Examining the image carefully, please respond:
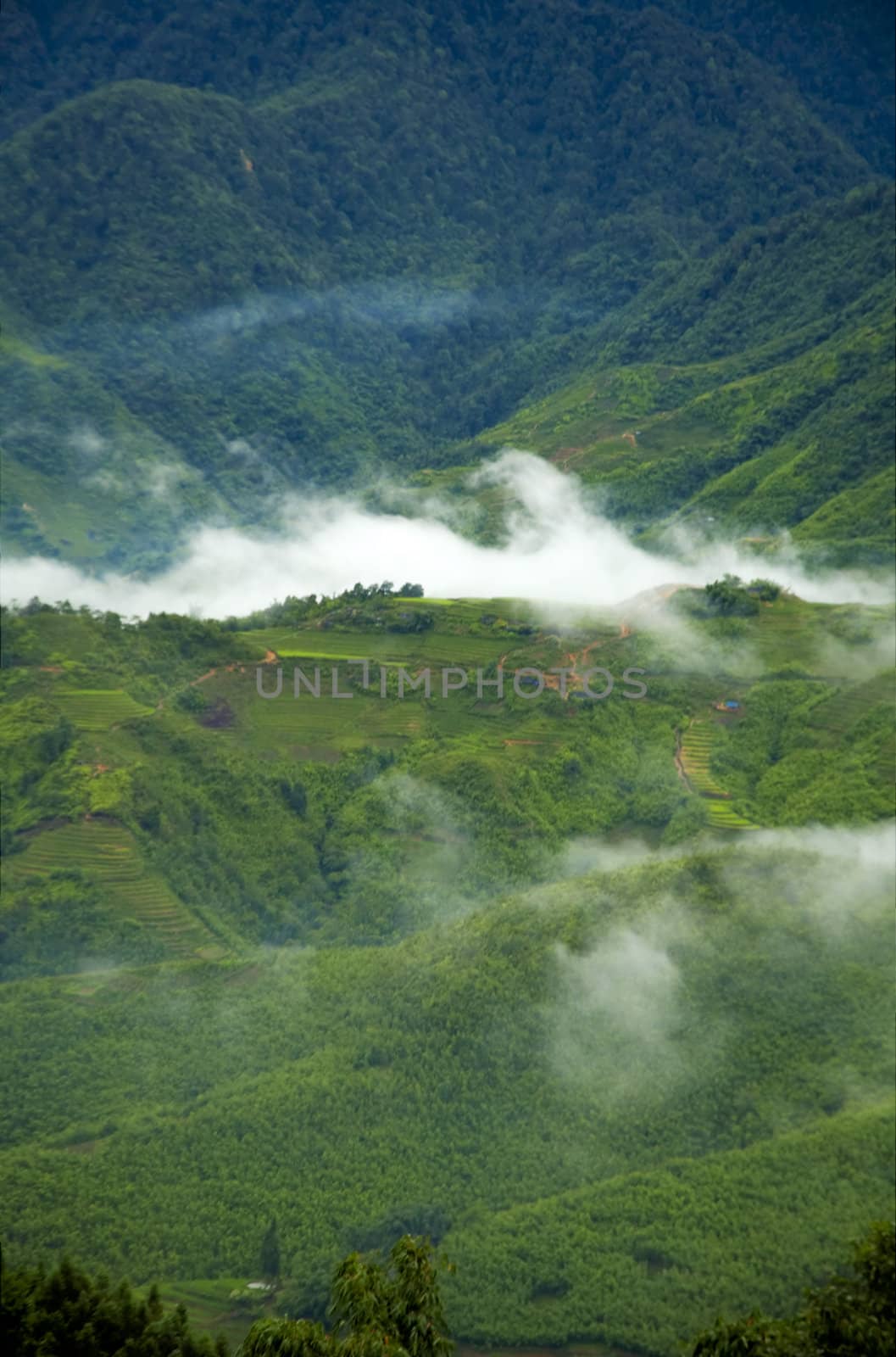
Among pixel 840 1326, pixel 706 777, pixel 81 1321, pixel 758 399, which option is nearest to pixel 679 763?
pixel 706 777

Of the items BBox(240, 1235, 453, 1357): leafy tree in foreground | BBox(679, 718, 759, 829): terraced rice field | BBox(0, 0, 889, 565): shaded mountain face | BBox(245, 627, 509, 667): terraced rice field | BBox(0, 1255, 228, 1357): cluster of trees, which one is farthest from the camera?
BBox(0, 0, 889, 565): shaded mountain face

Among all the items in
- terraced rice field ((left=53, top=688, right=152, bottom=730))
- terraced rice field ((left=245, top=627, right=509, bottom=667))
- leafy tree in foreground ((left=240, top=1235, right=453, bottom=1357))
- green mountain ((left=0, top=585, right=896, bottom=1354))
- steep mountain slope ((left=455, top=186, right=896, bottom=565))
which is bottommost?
leafy tree in foreground ((left=240, top=1235, right=453, bottom=1357))

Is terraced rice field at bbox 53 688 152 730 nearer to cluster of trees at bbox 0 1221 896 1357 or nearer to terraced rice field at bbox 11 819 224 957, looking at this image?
terraced rice field at bbox 11 819 224 957

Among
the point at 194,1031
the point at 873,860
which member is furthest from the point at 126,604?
the point at 873,860

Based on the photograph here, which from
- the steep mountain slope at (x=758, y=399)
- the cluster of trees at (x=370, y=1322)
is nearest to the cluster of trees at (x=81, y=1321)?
the cluster of trees at (x=370, y=1322)

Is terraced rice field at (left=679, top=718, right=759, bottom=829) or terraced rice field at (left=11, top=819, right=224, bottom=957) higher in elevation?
terraced rice field at (left=679, top=718, right=759, bottom=829)

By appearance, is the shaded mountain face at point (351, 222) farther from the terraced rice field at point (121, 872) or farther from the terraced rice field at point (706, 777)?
the terraced rice field at point (121, 872)

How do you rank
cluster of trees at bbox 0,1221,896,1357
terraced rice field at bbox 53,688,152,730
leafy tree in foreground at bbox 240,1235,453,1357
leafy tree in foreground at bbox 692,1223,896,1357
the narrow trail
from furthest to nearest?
terraced rice field at bbox 53,688,152,730
the narrow trail
leafy tree in foreground at bbox 240,1235,453,1357
cluster of trees at bbox 0,1221,896,1357
leafy tree in foreground at bbox 692,1223,896,1357

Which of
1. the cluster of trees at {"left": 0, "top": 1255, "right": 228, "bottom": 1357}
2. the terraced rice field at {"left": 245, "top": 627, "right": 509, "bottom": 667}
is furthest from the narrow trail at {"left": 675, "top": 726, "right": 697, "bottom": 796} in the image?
the cluster of trees at {"left": 0, "top": 1255, "right": 228, "bottom": 1357}
